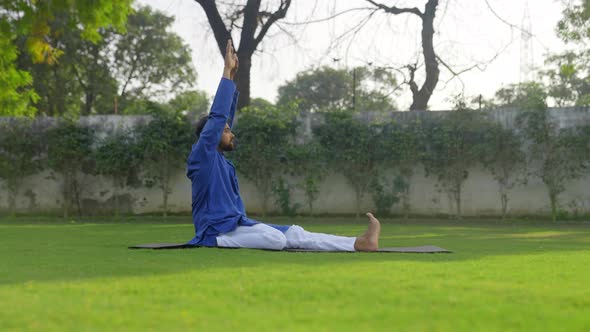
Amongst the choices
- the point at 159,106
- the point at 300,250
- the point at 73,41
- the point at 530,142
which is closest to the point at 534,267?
the point at 300,250

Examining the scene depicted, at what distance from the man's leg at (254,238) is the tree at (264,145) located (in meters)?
7.86

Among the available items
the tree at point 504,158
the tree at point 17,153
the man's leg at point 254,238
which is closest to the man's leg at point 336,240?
the man's leg at point 254,238

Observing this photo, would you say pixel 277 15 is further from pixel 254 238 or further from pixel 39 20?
pixel 254 238

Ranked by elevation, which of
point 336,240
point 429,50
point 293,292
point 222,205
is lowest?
point 293,292

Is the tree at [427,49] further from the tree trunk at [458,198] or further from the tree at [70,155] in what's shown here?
the tree at [70,155]

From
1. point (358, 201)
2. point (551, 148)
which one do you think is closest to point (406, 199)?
point (358, 201)

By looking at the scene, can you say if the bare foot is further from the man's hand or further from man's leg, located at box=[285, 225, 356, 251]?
the man's hand

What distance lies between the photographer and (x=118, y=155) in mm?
13742

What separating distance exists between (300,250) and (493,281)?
2.19m

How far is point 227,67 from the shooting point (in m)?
5.78

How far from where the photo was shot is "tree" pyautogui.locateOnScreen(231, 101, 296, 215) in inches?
535

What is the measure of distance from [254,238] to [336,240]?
0.65 metres

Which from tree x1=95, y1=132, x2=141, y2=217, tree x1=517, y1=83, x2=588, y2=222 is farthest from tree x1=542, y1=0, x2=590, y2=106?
tree x1=95, y1=132, x2=141, y2=217

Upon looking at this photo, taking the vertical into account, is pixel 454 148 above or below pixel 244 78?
below
